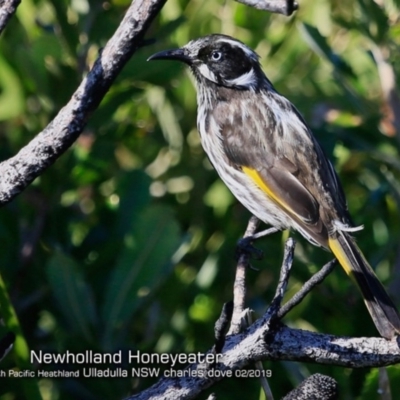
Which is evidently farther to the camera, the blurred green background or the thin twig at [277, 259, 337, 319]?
the blurred green background

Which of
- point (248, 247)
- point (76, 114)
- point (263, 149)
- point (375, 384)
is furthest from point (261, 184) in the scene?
point (76, 114)

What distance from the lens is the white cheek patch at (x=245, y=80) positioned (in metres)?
4.71

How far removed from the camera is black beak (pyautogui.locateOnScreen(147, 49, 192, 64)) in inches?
Result: 156

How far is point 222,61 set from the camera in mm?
4648

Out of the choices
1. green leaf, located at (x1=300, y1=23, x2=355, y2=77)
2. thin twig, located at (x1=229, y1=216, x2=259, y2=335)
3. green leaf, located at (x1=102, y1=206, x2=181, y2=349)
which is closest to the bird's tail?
thin twig, located at (x1=229, y1=216, x2=259, y2=335)

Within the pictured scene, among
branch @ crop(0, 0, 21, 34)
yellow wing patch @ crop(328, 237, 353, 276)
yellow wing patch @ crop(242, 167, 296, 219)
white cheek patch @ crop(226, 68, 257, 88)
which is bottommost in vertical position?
yellow wing patch @ crop(328, 237, 353, 276)

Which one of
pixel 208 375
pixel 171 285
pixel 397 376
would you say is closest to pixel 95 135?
pixel 171 285

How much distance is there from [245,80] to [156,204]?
3.12 feet

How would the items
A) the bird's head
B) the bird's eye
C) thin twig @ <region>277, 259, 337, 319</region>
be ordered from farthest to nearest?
the bird's eye, the bird's head, thin twig @ <region>277, 259, 337, 319</region>

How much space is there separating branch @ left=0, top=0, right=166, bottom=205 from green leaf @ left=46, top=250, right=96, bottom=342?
1.47 m

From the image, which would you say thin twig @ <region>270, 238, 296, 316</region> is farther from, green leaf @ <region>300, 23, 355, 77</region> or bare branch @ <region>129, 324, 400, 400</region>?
green leaf @ <region>300, 23, 355, 77</region>

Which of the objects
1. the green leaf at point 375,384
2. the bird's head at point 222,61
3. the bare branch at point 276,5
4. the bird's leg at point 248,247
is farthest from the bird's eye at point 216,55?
the bare branch at point 276,5

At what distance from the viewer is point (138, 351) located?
3.63m

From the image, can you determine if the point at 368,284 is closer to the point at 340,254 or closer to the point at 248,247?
the point at 340,254
